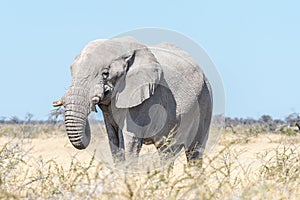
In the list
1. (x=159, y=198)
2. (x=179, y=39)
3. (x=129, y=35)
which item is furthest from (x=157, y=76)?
(x=159, y=198)

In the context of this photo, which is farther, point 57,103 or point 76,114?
point 57,103

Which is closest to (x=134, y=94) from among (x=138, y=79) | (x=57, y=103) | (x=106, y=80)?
(x=138, y=79)

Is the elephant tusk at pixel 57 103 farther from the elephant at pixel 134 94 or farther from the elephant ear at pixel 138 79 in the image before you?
the elephant ear at pixel 138 79

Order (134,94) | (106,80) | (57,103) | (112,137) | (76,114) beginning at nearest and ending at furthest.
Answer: (76,114)
(57,103)
(106,80)
(134,94)
(112,137)

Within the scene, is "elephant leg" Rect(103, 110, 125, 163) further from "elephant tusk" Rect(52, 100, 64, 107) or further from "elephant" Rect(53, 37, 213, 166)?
"elephant tusk" Rect(52, 100, 64, 107)

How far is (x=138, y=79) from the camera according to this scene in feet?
24.5

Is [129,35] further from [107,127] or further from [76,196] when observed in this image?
[76,196]

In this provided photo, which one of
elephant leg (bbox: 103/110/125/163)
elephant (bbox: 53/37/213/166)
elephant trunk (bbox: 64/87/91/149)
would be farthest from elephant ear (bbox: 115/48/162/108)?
elephant trunk (bbox: 64/87/91/149)

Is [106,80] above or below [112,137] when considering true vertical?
above

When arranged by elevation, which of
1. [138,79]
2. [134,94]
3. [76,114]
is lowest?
[76,114]

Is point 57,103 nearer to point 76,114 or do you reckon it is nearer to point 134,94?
point 76,114

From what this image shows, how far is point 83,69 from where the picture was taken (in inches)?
271

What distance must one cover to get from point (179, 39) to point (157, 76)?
3.63ft

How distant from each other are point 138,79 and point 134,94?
6.7 inches
